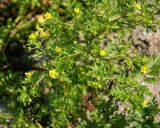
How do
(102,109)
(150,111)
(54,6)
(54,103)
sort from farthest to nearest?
1. (54,6)
2. (102,109)
3. (54,103)
4. (150,111)

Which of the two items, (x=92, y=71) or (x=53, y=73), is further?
(x=92, y=71)

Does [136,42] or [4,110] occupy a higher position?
[136,42]

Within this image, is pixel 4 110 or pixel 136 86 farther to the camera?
pixel 4 110

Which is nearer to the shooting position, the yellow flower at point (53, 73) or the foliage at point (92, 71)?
the yellow flower at point (53, 73)

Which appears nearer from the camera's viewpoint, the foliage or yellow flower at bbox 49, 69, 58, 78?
yellow flower at bbox 49, 69, 58, 78

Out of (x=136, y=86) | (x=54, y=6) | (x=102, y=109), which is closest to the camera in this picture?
(x=136, y=86)

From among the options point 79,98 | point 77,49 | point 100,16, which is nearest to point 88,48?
point 77,49

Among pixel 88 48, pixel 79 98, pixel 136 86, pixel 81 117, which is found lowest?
pixel 81 117

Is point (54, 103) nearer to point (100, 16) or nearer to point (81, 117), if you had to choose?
Answer: point (81, 117)
